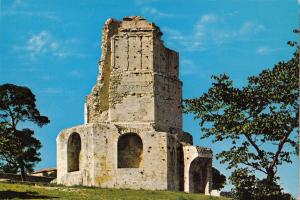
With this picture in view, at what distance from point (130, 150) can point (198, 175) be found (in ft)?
19.8

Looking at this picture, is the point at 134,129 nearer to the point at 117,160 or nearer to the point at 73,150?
the point at 117,160

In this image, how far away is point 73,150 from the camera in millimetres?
58031

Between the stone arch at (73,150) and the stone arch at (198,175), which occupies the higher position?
the stone arch at (73,150)

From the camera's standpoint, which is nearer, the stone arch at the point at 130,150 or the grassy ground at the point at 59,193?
the grassy ground at the point at 59,193

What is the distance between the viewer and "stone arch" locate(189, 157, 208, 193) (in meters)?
56.5

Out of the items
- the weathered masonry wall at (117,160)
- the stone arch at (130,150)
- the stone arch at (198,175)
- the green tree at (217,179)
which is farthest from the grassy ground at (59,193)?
the green tree at (217,179)

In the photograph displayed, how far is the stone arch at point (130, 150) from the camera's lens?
55625 millimetres

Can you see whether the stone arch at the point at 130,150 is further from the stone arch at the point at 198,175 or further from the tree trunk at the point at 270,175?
the tree trunk at the point at 270,175

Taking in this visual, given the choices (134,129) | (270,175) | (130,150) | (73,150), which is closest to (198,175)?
(130,150)

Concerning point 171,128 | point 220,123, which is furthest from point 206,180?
point 220,123

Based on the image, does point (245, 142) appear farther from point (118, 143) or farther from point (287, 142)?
point (118, 143)

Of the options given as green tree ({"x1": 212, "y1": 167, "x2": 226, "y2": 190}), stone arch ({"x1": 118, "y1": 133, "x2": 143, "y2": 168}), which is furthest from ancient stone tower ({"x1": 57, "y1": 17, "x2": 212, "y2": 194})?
green tree ({"x1": 212, "y1": 167, "x2": 226, "y2": 190})

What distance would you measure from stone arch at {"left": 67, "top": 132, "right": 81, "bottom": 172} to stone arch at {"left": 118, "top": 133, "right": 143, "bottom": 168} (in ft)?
13.7

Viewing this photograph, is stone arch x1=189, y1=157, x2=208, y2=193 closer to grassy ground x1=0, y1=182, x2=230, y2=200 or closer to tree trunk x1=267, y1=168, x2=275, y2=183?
grassy ground x1=0, y1=182, x2=230, y2=200
